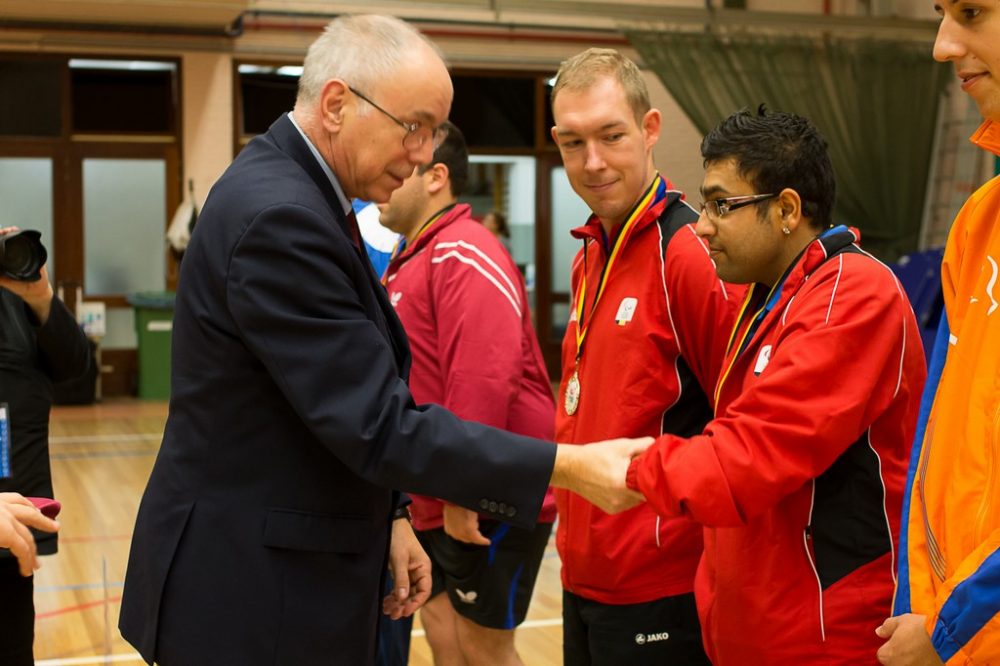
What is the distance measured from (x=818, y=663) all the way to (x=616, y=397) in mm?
729

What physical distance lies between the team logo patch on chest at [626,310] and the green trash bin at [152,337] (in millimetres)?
10178

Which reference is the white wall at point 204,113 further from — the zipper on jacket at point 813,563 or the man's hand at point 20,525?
the zipper on jacket at point 813,563

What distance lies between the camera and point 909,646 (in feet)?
5.72

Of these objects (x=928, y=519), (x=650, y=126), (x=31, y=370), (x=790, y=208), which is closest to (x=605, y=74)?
(x=650, y=126)

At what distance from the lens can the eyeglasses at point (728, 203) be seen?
223cm

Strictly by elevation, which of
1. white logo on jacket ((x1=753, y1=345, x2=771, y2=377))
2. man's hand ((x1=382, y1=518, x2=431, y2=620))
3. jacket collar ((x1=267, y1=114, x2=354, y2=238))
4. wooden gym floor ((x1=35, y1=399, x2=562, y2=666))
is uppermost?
jacket collar ((x1=267, y1=114, x2=354, y2=238))

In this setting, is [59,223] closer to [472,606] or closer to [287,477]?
[472,606]

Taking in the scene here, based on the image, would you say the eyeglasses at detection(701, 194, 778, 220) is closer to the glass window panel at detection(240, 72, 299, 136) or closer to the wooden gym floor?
the wooden gym floor

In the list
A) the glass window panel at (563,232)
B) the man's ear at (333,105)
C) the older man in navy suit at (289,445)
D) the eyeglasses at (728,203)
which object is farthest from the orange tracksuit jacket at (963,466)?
the glass window panel at (563,232)

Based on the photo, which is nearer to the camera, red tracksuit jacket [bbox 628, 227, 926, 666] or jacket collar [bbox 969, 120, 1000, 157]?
jacket collar [bbox 969, 120, 1000, 157]

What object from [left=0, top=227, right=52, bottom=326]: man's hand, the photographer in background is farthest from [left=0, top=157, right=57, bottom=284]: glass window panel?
[left=0, top=227, right=52, bottom=326]: man's hand

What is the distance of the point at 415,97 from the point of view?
2014mm

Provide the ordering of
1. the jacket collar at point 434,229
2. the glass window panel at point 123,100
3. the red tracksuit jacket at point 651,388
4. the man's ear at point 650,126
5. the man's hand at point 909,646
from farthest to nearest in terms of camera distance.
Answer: the glass window panel at point 123,100
the jacket collar at point 434,229
the man's ear at point 650,126
the red tracksuit jacket at point 651,388
the man's hand at point 909,646

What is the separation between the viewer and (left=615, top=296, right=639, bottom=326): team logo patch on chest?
254 centimetres
